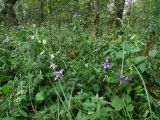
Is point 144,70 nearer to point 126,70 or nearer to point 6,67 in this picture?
point 126,70

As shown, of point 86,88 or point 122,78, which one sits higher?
point 122,78

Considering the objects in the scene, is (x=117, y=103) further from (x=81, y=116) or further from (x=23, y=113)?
(x=23, y=113)

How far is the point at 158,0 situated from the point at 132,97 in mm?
2676

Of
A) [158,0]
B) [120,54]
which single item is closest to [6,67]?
[120,54]

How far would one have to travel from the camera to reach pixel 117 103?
2.05 m

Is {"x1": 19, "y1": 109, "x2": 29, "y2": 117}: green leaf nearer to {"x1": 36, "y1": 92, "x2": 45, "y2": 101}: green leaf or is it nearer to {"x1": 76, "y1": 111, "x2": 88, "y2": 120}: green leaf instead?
{"x1": 36, "y1": 92, "x2": 45, "y2": 101}: green leaf

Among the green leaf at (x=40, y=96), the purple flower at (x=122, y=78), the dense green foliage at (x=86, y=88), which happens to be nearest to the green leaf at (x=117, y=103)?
the dense green foliage at (x=86, y=88)

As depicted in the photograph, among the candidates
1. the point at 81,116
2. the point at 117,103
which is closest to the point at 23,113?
the point at 81,116

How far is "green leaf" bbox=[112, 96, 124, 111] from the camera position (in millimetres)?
2018

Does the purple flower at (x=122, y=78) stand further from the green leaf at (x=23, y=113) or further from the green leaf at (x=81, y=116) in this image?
the green leaf at (x=23, y=113)

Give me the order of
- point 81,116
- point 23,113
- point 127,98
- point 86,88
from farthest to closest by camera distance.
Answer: point 86,88 → point 23,113 → point 127,98 → point 81,116

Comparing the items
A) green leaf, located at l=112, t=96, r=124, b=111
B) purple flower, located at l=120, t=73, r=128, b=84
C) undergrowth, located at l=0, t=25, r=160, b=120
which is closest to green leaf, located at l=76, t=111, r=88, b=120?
undergrowth, located at l=0, t=25, r=160, b=120

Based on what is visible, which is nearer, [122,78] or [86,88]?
[122,78]

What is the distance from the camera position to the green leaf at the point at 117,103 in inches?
79.4
